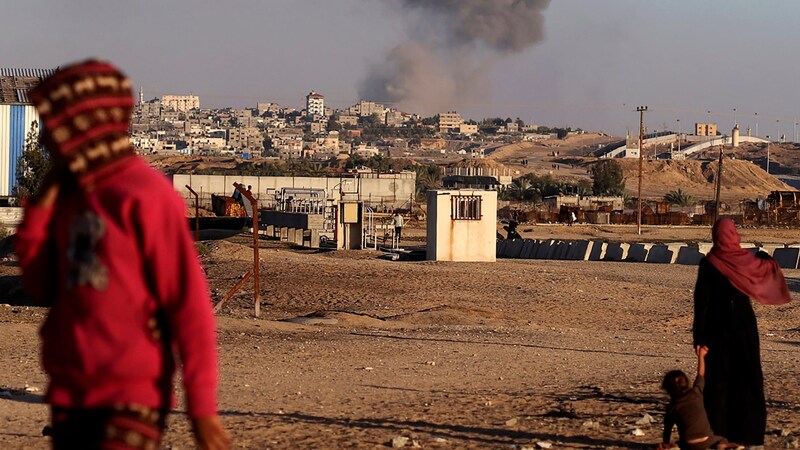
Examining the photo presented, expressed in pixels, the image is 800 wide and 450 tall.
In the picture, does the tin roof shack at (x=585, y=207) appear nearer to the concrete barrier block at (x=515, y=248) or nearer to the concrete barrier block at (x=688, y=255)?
the concrete barrier block at (x=515, y=248)

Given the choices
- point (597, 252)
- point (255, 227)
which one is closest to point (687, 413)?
point (255, 227)

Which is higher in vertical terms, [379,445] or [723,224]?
[723,224]

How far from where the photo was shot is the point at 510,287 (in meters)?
27.8

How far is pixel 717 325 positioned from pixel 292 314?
13.9 metres

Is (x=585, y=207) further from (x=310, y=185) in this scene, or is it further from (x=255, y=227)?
(x=255, y=227)

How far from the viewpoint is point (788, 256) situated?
37.3 meters

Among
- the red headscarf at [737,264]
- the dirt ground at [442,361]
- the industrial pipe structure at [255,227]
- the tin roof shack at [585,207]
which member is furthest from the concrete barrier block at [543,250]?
the red headscarf at [737,264]

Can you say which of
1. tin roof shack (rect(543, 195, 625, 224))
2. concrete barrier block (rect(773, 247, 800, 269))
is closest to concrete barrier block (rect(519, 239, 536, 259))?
concrete barrier block (rect(773, 247, 800, 269))

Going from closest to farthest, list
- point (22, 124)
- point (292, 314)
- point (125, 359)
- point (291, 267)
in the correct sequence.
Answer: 1. point (125, 359)
2. point (292, 314)
3. point (291, 267)
4. point (22, 124)

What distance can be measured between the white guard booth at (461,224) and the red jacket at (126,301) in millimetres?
30638

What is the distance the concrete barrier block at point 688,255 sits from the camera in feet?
123

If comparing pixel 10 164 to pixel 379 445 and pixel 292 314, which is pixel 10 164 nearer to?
pixel 292 314

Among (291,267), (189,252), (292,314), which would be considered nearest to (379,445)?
(189,252)

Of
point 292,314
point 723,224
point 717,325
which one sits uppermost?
point 723,224
